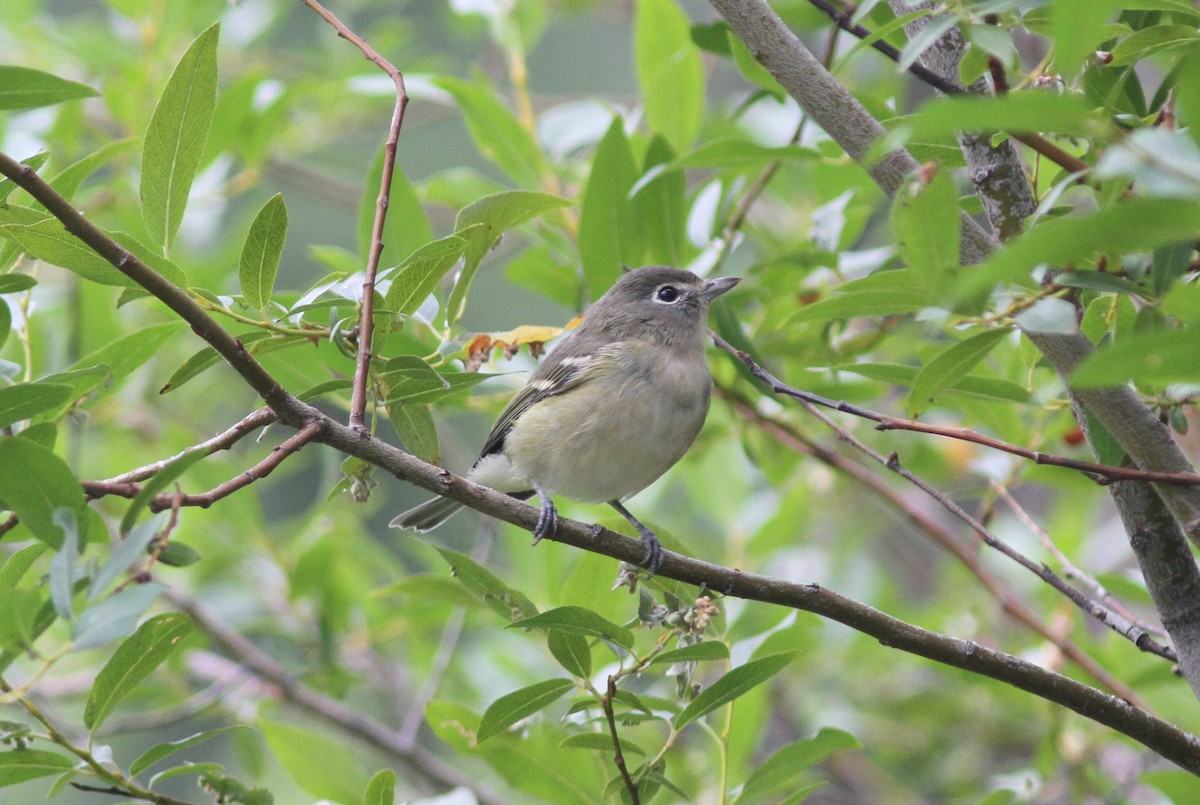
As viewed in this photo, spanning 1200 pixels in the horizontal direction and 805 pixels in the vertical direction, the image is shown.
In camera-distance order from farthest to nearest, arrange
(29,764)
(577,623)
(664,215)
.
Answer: (664,215) → (577,623) → (29,764)

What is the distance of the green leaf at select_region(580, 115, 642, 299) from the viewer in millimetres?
3254

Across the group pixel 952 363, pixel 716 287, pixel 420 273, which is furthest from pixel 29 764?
pixel 716 287

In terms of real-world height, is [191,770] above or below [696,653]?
below

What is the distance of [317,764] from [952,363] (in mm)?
2026

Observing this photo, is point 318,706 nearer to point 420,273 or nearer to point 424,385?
point 424,385

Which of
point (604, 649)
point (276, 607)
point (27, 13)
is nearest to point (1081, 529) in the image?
point (604, 649)

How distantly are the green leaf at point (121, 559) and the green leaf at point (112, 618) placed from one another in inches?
1.5

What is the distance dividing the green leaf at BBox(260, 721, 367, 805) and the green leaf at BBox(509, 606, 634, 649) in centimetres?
114

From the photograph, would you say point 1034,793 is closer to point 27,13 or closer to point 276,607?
point 276,607

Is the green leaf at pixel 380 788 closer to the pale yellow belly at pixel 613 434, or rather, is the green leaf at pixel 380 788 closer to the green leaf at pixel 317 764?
the green leaf at pixel 317 764

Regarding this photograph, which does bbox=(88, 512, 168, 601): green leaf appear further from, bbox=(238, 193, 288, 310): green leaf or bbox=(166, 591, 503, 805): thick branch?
bbox=(166, 591, 503, 805): thick branch

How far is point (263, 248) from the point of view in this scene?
215 cm

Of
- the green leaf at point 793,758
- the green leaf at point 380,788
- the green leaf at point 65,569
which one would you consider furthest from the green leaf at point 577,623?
the green leaf at point 65,569

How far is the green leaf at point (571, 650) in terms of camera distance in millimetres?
2281
